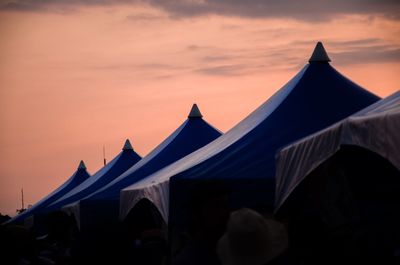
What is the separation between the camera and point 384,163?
767 cm

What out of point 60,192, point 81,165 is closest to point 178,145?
point 60,192

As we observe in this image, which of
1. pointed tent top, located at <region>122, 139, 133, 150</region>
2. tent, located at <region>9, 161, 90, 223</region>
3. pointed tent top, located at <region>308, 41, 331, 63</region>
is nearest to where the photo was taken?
pointed tent top, located at <region>308, 41, 331, 63</region>

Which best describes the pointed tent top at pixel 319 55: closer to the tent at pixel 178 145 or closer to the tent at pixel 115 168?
the tent at pixel 178 145

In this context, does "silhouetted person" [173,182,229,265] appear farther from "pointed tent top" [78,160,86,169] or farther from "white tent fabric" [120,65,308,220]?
"pointed tent top" [78,160,86,169]

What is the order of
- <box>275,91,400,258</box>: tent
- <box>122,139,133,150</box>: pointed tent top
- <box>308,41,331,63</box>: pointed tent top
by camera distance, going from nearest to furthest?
<box>275,91,400,258</box>: tent, <box>308,41,331,63</box>: pointed tent top, <box>122,139,133,150</box>: pointed tent top

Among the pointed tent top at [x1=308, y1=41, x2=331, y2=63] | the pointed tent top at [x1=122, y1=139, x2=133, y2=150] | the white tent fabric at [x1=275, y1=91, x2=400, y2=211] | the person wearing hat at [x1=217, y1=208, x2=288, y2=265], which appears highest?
the pointed tent top at [x1=308, y1=41, x2=331, y2=63]

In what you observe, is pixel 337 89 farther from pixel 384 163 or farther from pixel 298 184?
pixel 298 184

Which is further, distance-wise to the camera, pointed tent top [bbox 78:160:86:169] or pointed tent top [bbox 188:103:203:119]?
pointed tent top [bbox 78:160:86:169]

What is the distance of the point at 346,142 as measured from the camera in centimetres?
581

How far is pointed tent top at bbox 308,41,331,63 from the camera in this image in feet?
34.8

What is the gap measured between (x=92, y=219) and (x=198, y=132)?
344cm

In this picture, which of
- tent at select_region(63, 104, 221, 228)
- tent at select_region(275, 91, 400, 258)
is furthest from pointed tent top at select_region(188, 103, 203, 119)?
tent at select_region(275, 91, 400, 258)

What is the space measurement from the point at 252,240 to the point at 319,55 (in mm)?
6527

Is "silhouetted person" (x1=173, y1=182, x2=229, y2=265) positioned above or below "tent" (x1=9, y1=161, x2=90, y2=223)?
below
